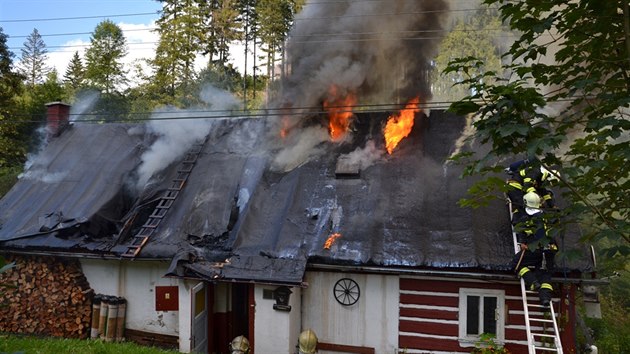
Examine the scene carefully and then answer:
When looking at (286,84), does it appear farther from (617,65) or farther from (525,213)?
(617,65)

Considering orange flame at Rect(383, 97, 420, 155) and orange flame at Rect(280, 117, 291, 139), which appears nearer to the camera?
orange flame at Rect(383, 97, 420, 155)

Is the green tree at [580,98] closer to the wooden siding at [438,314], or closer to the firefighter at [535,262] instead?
the firefighter at [535,262]

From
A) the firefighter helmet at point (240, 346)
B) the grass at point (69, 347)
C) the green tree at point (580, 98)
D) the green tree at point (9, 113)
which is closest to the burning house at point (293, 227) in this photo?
the firefighter helmet at point (240, 346)

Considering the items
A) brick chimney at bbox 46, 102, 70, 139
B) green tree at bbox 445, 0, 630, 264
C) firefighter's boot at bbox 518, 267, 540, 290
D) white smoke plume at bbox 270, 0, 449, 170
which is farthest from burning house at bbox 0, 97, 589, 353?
green tree at bbox 445, 0, 630, 264

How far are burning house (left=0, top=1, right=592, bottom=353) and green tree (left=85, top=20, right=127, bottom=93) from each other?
21048 mm

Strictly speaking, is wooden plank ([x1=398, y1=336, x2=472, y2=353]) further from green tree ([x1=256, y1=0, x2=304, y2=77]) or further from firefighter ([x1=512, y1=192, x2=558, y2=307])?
green tree ([x1=256, y1=0, x2=304, y2=77])

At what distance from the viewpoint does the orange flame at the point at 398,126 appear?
10.7 meters

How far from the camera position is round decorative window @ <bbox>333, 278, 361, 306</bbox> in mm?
8133

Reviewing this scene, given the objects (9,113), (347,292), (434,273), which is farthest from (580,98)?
(9,113)

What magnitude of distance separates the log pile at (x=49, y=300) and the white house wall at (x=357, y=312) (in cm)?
524

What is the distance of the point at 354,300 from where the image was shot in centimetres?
813

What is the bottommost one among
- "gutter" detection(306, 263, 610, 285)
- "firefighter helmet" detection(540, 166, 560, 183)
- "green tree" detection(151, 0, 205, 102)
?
"gutter" detection(306, 263, 610, 285)

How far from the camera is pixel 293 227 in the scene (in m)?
8.95

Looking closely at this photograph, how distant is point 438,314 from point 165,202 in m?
6.84
